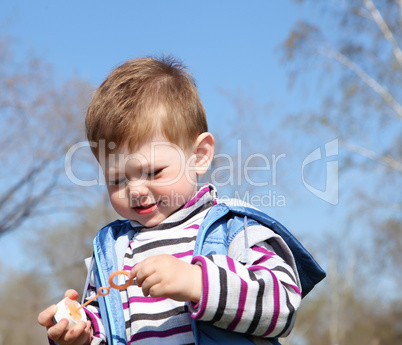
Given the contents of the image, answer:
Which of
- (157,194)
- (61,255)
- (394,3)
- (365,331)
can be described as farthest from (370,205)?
(365,331)

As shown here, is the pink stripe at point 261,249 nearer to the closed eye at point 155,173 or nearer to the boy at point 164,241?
the boy at point 164,241

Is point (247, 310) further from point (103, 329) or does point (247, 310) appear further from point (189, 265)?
point (103, 329)

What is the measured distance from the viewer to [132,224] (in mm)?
1930

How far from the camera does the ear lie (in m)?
1.92

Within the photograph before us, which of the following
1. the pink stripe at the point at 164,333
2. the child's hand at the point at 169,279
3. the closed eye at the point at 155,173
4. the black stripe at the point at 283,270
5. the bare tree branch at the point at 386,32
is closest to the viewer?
the child's hand at the point at 169,279

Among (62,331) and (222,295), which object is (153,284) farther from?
(62,331)

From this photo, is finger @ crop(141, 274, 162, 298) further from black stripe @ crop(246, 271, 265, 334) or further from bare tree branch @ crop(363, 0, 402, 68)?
bare tree branch @ crop(363, 0, 402, 68)

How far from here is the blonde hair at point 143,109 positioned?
69.3 inches

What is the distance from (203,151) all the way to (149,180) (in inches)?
11.9

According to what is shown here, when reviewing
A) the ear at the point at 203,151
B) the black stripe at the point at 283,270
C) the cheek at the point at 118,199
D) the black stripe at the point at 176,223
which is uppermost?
the ear at the point at 203,151

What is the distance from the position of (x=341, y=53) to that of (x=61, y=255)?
9228 millimetres

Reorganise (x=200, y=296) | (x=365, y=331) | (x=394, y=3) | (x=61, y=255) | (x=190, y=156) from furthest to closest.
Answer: (x=365, y=331) < (x=61, y=255) < (x=394, y=3) < (x=190, y=156) < (x=200, y=296)

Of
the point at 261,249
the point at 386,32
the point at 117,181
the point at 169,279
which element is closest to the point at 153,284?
the point at 169,279

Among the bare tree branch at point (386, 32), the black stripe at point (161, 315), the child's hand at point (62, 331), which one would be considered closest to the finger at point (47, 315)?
the child's hand at point (62, 331)
